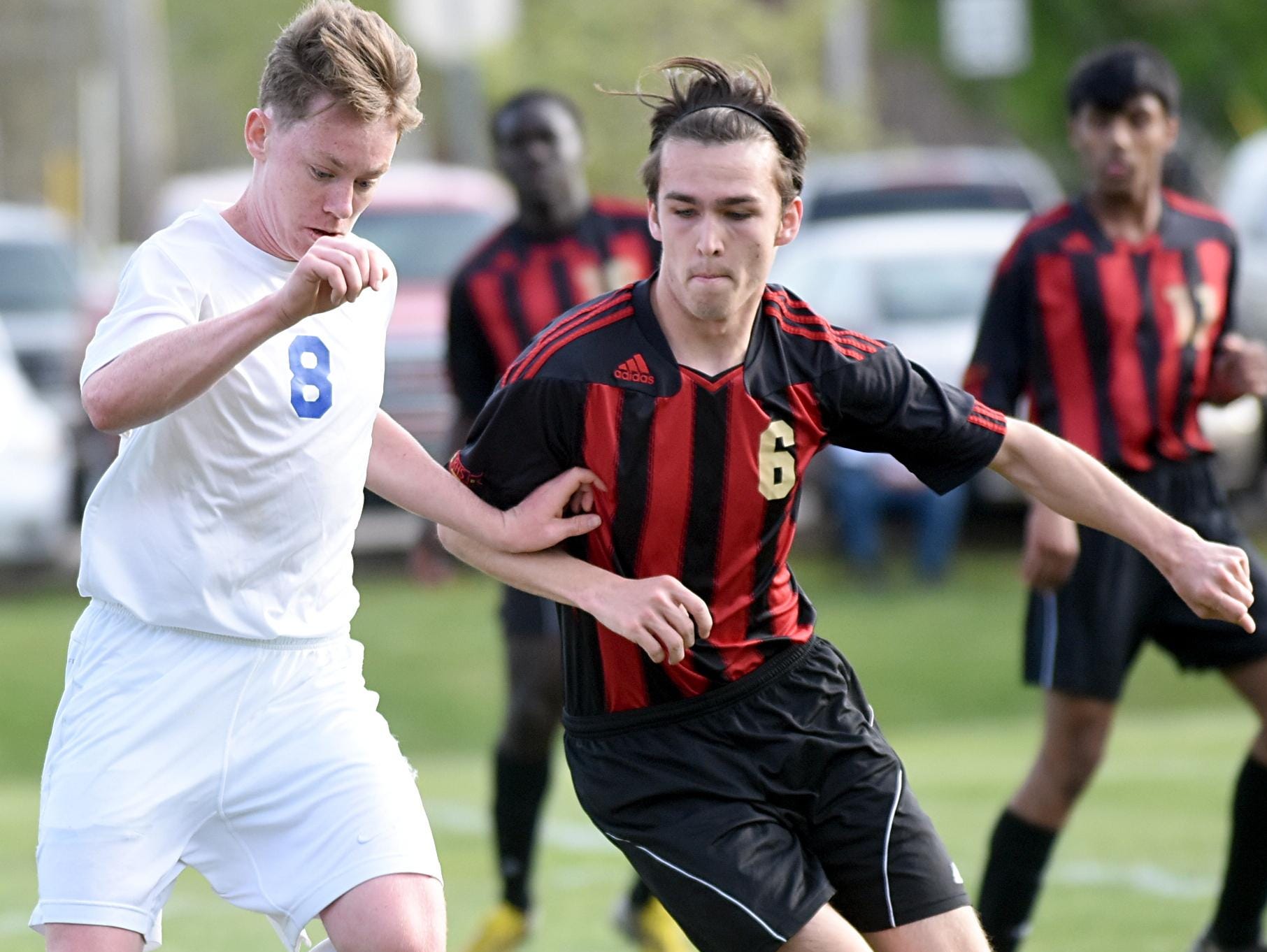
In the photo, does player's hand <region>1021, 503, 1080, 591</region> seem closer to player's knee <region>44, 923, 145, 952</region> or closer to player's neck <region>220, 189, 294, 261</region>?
player's neck <region>220, 189, 294, 261</region>

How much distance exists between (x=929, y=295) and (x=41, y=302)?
7.32m

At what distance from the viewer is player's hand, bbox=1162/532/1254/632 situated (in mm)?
3795

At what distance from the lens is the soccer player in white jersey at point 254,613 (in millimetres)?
3562

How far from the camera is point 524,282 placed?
6395 millimetres

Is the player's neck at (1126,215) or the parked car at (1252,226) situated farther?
the parked car at (1252,226)

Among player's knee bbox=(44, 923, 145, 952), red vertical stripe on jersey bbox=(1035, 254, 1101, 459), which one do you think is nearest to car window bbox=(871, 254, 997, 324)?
red vertical stripe on jersey bbox=(1035, 254, 1101, 459)

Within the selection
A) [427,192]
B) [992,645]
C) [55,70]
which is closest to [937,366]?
[992,645]

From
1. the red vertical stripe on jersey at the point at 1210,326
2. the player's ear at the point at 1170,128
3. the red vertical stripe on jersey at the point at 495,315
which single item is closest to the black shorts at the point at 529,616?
the red vertical stripe on jersey at the point at 495,315

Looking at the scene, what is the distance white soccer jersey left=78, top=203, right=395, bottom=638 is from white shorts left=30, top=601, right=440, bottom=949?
0.07 metres

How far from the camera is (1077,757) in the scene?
5.35 m

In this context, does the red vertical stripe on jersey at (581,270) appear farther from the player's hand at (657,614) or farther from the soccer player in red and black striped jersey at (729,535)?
the player's hand at (657,614)

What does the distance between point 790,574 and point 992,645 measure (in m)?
8.25

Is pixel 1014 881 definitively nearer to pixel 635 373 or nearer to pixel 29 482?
pixel 635 373

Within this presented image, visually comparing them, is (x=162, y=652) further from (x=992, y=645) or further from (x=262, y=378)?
(x=992, y=645)
